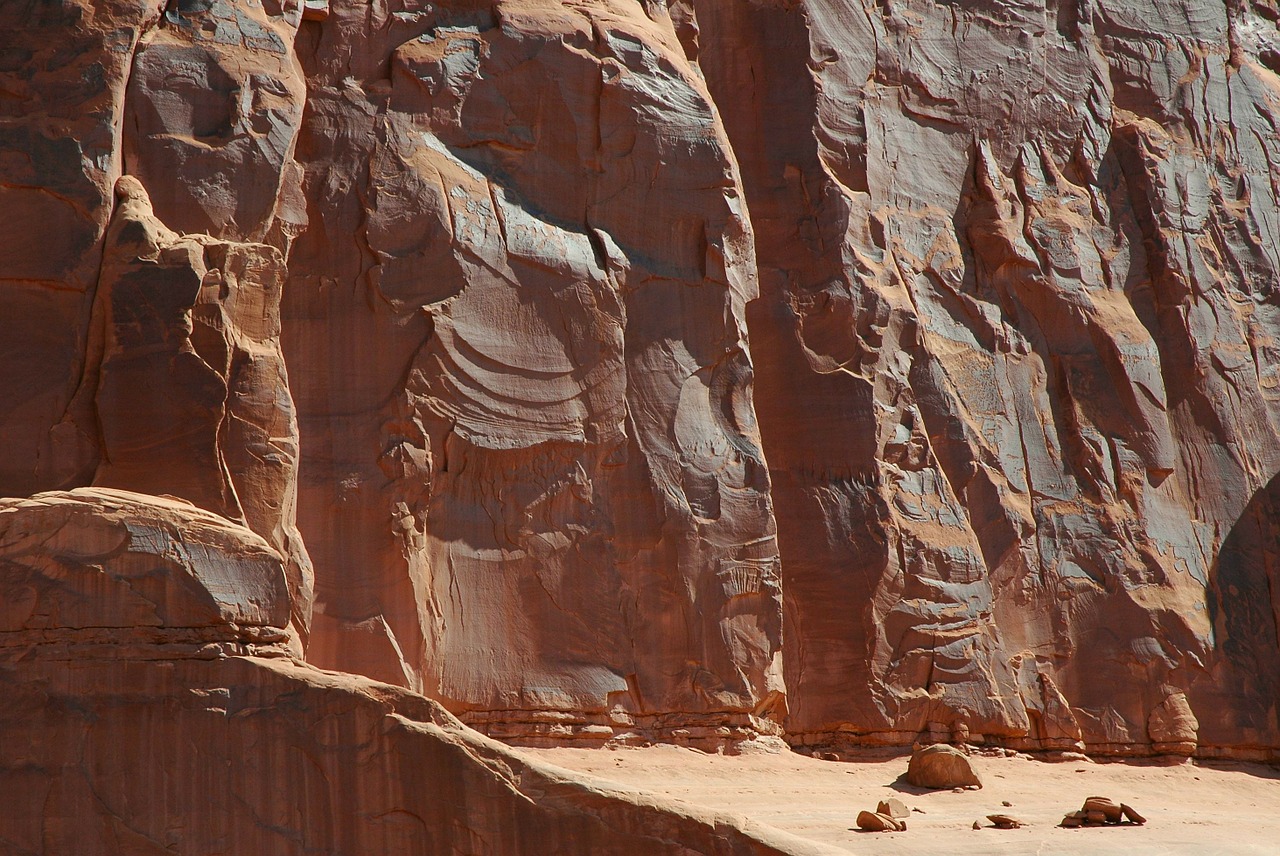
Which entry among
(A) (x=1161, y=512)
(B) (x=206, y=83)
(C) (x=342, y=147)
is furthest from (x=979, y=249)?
(B) (x=206, y=83)

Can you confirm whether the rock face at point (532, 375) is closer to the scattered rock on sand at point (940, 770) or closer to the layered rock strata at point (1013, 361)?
the scattered rock on sand at point (940, 770)

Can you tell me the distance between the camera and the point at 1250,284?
16.3 m

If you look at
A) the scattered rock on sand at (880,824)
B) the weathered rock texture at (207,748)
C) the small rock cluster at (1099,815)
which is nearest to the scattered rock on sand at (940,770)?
the small rock cluster at (1099,815)

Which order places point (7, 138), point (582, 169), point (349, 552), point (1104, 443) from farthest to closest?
point (1104, 443) < point (582, 169) < point (349, 552) < point (7, 138)

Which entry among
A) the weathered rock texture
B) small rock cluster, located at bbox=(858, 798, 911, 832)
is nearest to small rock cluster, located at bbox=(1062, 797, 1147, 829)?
small rock cluster, located at bbox=(858, 798, 911, 832)

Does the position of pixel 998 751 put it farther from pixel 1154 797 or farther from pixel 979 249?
pixel 979 249

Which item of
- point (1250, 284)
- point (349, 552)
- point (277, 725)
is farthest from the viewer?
point (1250, 284)

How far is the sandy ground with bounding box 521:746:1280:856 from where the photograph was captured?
9375mm

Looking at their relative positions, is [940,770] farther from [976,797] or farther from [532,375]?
[532,375]

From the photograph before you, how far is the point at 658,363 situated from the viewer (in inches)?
466

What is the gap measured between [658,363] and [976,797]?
4.08m

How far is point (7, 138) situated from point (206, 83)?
1.22 m

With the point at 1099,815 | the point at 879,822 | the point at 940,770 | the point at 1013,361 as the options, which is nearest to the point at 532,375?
the point at 879,822

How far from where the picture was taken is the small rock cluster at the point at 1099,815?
1038 centimetres
